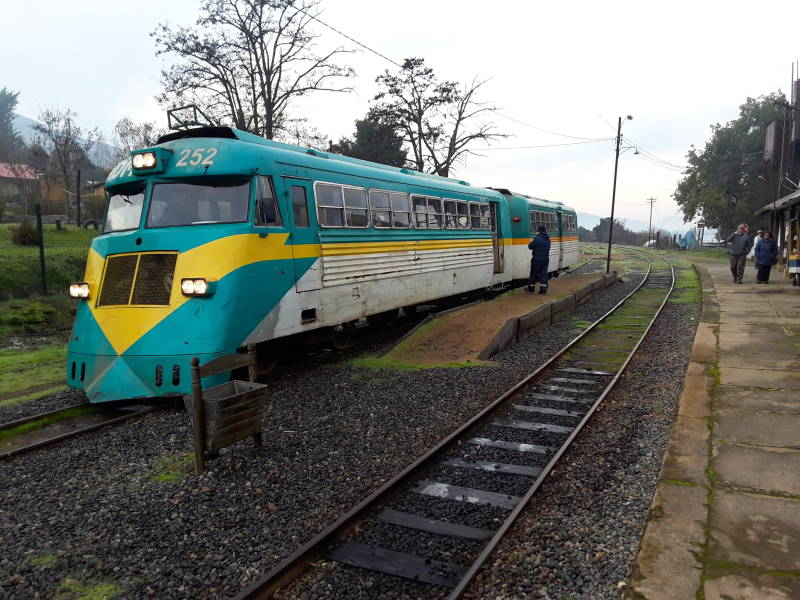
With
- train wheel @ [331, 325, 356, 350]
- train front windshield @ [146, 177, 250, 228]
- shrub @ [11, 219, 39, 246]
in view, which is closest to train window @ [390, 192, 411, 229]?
train wheel @ [331, 325, 356, 350]

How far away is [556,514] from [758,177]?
4800 centimetres

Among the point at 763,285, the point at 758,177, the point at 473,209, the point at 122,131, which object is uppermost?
the point at 122,131

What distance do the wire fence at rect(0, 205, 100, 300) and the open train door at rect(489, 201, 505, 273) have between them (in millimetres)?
11824

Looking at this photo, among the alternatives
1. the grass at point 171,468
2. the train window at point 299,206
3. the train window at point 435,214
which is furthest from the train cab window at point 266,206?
the train window at point 435,214

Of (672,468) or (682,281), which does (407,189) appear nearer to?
(672,468)

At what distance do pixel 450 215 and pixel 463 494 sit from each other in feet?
29.4

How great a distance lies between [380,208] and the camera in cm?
995

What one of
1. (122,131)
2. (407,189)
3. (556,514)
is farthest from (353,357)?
(122,131)

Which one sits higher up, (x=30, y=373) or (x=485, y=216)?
(x=485, y=216)

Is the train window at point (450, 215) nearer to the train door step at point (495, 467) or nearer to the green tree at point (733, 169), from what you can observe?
the train door step at point (495, 467)

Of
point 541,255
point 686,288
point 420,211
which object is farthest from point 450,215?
point 686,288

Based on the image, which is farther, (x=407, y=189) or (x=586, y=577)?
(x=407, y=189)

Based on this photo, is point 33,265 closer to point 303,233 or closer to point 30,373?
point 30,373

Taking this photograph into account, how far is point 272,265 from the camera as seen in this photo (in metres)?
7.15
